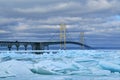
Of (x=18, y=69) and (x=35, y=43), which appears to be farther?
(x=35, y=43)

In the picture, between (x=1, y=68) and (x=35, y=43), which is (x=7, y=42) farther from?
(x=1, y=68)

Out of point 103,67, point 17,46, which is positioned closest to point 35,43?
point 17,46

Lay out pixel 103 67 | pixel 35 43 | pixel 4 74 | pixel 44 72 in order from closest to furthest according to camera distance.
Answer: pixel 4 74
pixel 44 72
pixel 103 67
pixel 35 43

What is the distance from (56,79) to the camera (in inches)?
508

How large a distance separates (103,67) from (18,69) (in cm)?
462

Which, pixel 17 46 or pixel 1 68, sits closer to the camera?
pixel 1 68

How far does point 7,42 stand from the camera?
53.3 m

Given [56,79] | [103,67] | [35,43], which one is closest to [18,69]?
[56,79]

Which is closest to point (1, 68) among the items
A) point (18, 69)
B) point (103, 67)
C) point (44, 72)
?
point (18, 69)

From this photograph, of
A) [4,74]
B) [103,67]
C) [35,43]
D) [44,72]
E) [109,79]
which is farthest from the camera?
[35,43]

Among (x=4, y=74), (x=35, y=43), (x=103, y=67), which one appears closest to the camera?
(x=4, y=74)

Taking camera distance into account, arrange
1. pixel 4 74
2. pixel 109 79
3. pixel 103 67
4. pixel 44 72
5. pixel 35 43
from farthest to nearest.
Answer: pixel 35 43
pixel 103 67
pixel 44 72
pixel 4 74
pixel 109 79

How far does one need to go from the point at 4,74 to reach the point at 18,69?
126cm

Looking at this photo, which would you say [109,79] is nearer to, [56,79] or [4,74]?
[56,79]
